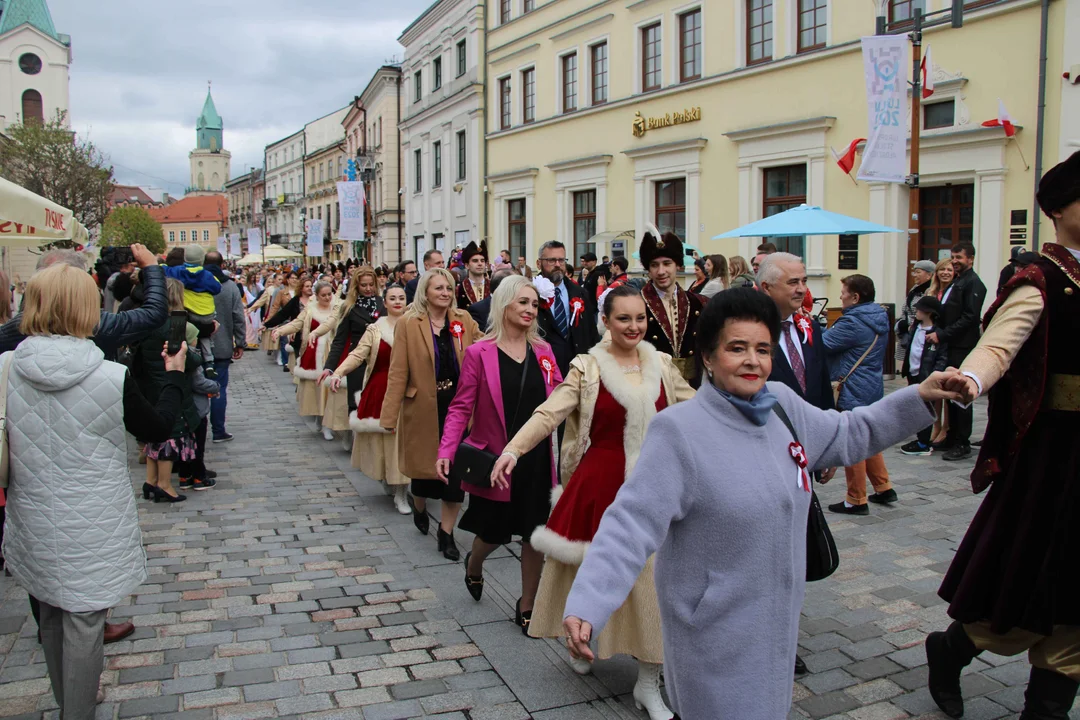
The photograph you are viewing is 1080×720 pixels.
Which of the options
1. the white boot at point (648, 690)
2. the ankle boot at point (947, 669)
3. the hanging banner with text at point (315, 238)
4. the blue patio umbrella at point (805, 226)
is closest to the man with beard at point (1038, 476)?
the ankle boot at point (947, 669)

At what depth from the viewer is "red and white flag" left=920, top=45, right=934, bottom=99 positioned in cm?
1537

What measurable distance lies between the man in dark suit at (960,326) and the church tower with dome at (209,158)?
15919 cm

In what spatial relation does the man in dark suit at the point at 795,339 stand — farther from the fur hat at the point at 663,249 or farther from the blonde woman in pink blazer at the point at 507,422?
the blonde woman in pink blazer at the point at 507,422

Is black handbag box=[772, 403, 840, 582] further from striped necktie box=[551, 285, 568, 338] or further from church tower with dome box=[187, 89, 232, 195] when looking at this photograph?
church tower with dome box=[187, 89, 232, 195]

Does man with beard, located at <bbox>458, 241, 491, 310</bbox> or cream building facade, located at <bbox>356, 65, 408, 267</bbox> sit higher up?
cream building facade, located at <bbox>356, 65, 408, 267</bbox>

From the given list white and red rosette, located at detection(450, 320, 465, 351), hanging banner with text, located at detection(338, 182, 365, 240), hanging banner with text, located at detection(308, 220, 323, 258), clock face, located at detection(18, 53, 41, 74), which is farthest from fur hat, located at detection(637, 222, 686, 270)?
clock face, located at detection(18, 53, 41, 74)

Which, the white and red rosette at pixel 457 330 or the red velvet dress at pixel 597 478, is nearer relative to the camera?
the red velvet dress at pixel 597 478

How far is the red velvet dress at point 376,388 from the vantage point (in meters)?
7.87

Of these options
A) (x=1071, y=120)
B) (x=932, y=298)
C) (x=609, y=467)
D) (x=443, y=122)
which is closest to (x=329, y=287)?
(x=932, y=298)

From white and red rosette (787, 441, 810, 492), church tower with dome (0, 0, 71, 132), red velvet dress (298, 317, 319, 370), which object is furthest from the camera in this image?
church tower with dome (0, 0, 71, 132)

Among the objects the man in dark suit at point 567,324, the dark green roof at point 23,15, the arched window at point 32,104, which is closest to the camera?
the man in dark suit at point 567,324

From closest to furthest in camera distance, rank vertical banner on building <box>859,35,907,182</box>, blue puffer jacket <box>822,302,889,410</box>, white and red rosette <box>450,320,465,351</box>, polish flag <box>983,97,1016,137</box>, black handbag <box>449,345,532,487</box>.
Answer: black handbag <box>449,345,532,487</box> < white and red rosette <box>450,320,465,351</box> < blue puffer jacket <box>822,302,889,410</box> < vertical banner on building <box>859,35,907,182</box> < polish flag <box>983,97,1016,137</box>

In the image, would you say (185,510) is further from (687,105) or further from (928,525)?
(687,105)

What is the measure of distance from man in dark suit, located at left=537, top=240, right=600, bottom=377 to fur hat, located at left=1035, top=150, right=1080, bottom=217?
14.7 feet
